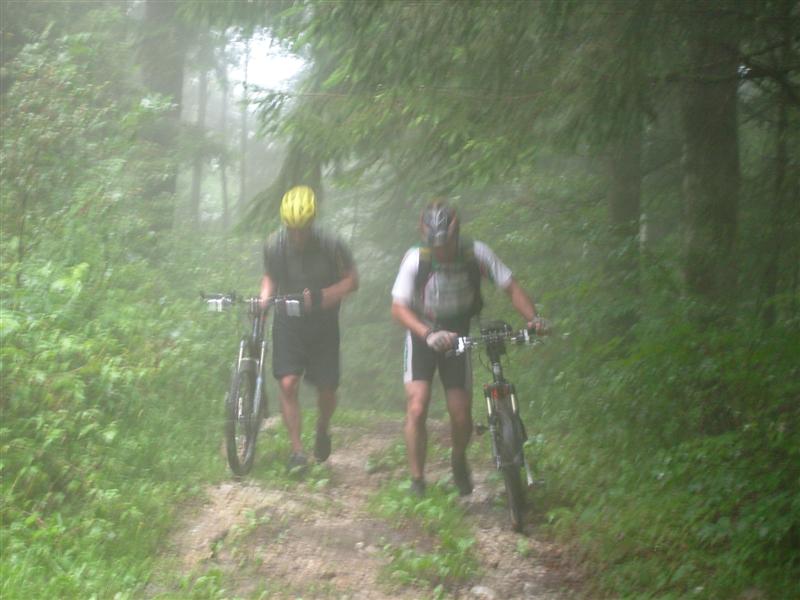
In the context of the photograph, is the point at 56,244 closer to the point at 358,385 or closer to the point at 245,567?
the point at 245,567

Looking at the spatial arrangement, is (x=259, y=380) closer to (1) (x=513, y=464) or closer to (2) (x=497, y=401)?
(2) (x=497, y=401)

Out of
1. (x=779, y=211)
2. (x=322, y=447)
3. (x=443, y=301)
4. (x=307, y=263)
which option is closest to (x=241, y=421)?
(x=322, y=447)

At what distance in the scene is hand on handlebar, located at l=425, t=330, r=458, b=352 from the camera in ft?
20.3

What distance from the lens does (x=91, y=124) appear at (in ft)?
34.6

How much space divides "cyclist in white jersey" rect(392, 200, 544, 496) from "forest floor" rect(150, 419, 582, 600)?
75cm

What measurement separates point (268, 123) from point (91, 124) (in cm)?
253

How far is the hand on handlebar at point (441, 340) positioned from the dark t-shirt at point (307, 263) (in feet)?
5.33

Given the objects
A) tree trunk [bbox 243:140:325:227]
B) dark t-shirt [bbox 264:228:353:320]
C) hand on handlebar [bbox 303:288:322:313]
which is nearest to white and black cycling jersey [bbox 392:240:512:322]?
hand on handlebar [bbox 303:288:322:313]

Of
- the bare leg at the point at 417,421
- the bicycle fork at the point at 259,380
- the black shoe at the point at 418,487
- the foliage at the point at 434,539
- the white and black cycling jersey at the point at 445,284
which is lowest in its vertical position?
the foliage at the point at 434,539

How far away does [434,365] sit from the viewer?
6.81 meters

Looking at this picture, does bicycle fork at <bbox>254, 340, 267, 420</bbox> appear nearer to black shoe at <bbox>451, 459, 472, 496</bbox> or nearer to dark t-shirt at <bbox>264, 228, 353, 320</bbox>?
dark t-shirt at <bbox>264, 228, 353, 320</bbox>

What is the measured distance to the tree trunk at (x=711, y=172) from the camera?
709 centimetres

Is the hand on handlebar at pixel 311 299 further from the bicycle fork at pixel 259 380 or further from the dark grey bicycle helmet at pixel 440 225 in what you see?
the dark grey bicycle helmet at pixel 440 225

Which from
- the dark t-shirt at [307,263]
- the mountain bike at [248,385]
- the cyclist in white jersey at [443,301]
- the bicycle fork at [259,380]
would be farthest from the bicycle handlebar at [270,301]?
the cyclist in white jersey at [443,301]
